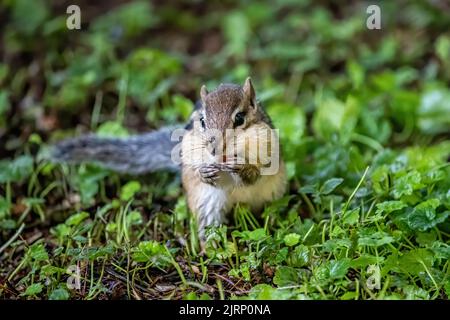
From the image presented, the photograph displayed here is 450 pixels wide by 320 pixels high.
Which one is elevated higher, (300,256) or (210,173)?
(210,173)

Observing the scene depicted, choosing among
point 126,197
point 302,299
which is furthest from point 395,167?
point 126,197

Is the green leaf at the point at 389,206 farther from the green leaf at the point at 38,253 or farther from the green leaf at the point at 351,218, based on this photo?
the green leaf at the point at 38,253

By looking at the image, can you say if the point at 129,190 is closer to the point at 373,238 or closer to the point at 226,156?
the point at 226,156

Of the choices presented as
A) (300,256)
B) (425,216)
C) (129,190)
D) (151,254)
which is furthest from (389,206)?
(129,190)

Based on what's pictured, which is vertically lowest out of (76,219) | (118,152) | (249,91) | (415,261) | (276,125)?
(415,261)

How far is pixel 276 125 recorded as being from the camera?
156 inches

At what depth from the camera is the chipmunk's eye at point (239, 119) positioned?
9.70ft

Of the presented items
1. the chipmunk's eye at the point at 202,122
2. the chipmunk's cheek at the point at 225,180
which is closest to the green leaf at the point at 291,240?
the chipmunk's cheek at the point at 225,180

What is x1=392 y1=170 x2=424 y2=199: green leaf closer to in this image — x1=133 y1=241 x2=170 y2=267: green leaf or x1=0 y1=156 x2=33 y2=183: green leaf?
x1=133 y1=241 x2=170 y2=267: green leaf

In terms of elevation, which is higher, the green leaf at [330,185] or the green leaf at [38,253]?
the green leaf at [330,185]

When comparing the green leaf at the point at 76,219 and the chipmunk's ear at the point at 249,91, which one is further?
the green leaf at the point at 76,219

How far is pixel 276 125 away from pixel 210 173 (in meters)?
1.03

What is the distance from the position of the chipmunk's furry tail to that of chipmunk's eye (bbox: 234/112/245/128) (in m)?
0.73

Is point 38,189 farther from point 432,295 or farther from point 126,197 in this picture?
point 432,295
